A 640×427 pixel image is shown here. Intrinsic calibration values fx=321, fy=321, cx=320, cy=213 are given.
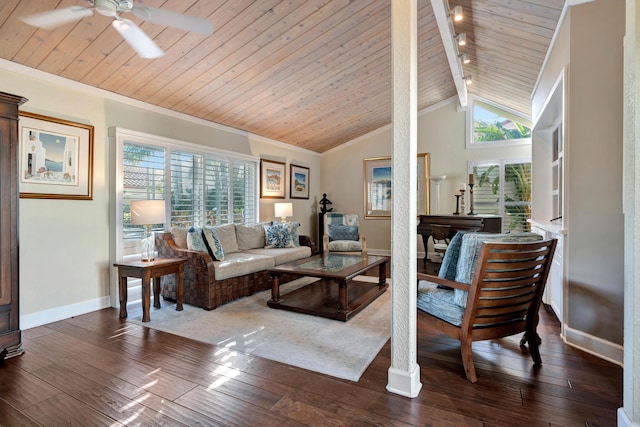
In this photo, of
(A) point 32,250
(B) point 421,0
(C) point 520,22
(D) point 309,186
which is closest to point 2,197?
(A) point 32,250

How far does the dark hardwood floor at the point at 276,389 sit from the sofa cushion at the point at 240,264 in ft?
3.61

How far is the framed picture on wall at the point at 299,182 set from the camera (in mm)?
6934

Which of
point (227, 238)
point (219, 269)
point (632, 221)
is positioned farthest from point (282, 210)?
point (632, 221)

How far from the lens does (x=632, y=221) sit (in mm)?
1520

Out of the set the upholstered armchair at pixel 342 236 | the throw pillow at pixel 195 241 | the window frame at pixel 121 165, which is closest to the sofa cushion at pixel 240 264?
the throw pillow at pixel 195 241

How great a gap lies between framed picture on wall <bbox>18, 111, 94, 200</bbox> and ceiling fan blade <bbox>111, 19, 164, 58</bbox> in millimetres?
1366

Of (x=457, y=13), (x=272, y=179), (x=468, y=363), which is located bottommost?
(x=468, y=363)

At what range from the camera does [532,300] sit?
7.60 ft

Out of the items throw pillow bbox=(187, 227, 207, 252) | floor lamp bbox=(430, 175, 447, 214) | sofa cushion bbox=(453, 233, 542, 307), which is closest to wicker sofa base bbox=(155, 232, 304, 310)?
throw pillow bbox=(187, 227, 207, 252)

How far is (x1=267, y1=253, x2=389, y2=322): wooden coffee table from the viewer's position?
3.35m

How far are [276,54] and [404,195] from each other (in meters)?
2.69

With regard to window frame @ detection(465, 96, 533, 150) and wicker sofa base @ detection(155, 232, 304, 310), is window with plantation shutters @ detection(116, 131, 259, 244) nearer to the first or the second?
wicker sofa base @ detection(155, 232, 304, 310)

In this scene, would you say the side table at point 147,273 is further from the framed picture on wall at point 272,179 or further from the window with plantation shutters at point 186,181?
the framed picture on wall at point 272,179

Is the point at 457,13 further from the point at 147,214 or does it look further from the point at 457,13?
the point at 147,214
